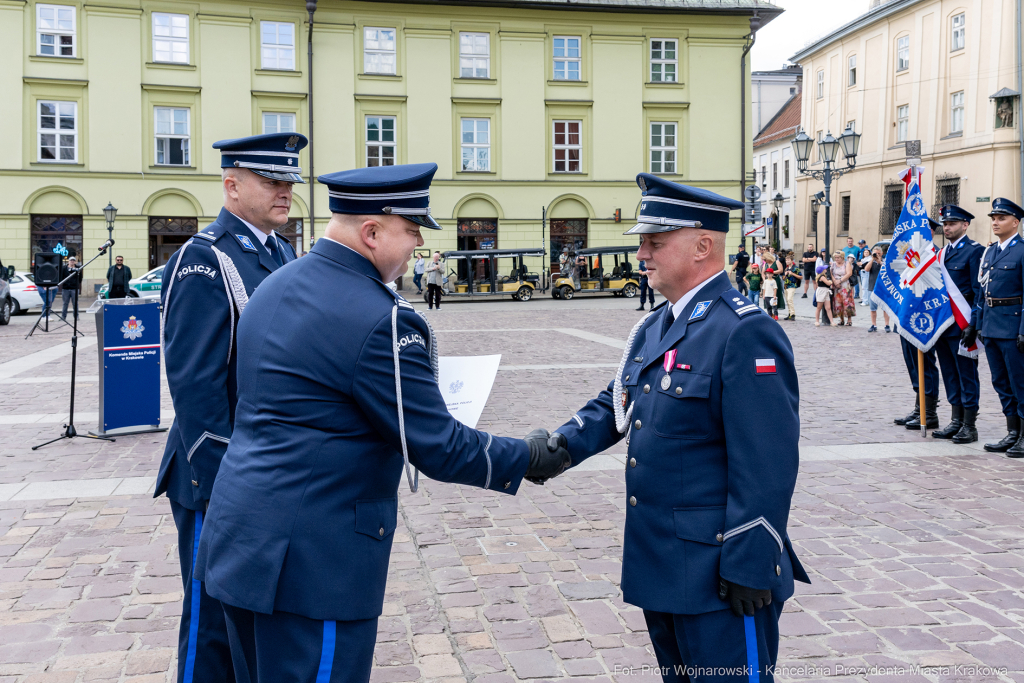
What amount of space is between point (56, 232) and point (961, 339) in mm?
33518

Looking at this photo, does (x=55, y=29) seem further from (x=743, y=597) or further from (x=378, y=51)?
(x=743, y=597)

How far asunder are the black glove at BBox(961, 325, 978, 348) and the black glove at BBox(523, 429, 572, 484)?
660 cm

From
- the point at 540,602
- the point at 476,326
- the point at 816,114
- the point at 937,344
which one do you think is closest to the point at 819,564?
the point at 540,602

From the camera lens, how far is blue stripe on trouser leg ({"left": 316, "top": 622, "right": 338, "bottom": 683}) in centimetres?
226

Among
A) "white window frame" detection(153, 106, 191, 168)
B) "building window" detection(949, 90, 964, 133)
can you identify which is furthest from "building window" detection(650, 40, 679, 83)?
Answer: "white window frame" detection(153, 106, 191, 168)

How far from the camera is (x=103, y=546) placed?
16.9 feet

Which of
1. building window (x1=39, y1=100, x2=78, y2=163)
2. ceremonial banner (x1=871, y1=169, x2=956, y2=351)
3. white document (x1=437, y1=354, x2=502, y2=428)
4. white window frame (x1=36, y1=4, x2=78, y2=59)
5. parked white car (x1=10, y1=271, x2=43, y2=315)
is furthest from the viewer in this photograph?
building window (x1=39, y1=100, x2=78, y2=163)

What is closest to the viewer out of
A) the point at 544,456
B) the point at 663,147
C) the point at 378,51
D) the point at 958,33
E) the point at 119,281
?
the point at 544,456

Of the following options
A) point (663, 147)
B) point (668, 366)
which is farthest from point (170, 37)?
point (668, 366)

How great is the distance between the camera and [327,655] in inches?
89.4

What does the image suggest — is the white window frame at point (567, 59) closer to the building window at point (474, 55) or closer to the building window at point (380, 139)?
the building window at point (474, 55)

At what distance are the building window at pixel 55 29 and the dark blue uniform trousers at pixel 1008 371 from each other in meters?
34.2

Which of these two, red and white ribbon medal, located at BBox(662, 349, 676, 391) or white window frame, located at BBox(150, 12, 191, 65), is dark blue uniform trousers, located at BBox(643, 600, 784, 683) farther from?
white window frame, located at BBox(150, 12, 191, 65)

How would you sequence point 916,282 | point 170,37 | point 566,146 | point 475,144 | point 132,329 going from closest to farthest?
point 916,282 → point 132,329 → point 170,37 → point 475,144 → point 566,146
